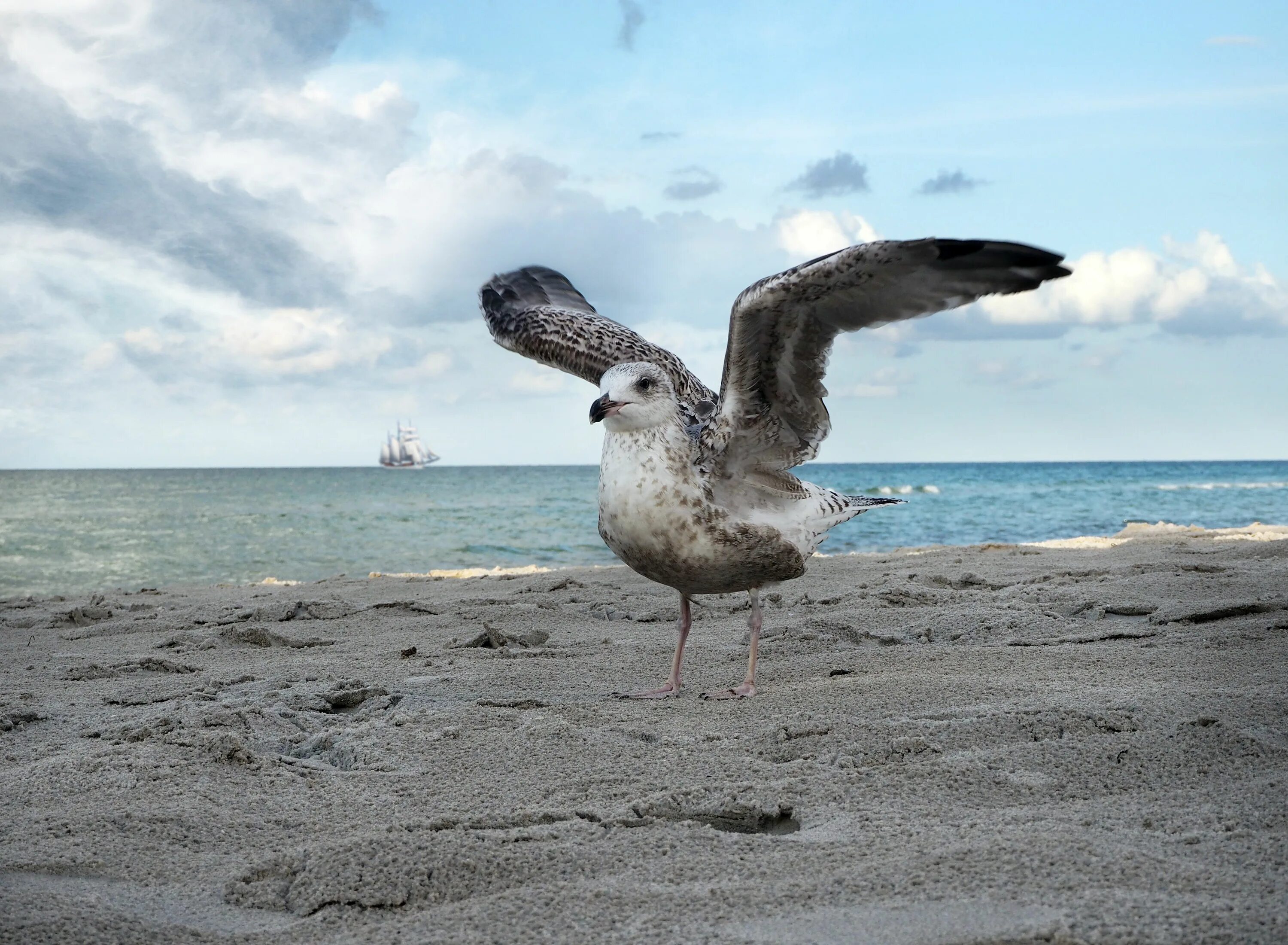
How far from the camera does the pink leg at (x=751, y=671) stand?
3.97 meters

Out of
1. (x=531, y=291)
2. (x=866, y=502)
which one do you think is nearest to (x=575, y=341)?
(x=531, y=291)

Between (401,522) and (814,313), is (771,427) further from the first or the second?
(401,522)

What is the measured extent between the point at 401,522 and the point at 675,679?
23.1 m

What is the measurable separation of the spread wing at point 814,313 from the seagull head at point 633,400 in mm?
305

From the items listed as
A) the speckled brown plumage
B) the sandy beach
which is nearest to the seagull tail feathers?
the speckled brown plumage

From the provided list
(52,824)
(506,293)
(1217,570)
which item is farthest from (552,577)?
(52,824)

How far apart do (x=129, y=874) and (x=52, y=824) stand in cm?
37

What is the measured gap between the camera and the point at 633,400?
13.4 feet

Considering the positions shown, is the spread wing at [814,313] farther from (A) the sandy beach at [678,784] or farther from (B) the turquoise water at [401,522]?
(B) the turquoise water at [401,522]

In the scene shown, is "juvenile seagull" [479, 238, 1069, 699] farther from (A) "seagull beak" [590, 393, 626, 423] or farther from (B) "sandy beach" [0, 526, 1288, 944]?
(B) "sandy beach" [0, 526, 1288, 944]

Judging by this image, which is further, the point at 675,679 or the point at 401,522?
the point at 401,522

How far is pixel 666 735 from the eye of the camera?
3264 millimetres

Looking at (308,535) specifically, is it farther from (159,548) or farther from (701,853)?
(701,853)

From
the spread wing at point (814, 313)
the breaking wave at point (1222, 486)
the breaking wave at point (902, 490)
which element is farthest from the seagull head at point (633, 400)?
the breaking wave at point (1222, 486)
